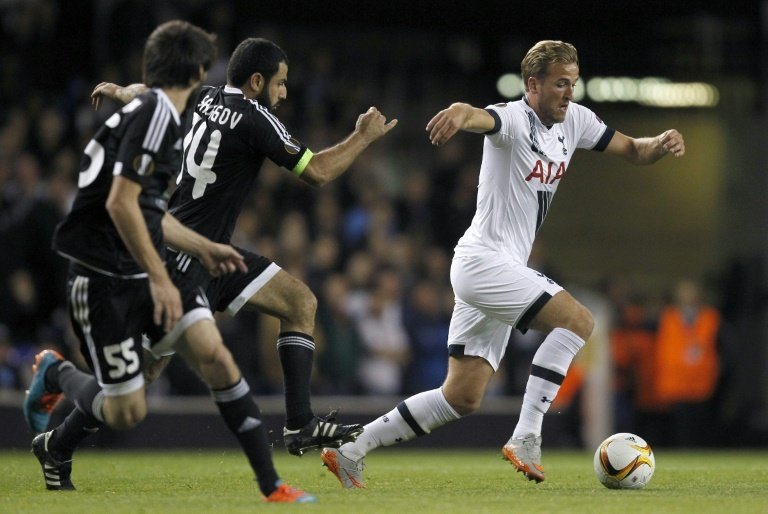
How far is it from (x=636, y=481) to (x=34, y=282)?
7.77 metres

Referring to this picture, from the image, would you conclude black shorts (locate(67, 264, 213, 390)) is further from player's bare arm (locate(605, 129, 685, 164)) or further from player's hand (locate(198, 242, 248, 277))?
player's bare arm (locate(605, 129, 685, 164))

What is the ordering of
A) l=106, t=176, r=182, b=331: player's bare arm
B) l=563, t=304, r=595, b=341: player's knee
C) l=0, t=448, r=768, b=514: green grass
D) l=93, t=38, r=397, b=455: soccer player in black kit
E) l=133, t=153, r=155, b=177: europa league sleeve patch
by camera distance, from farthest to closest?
l=563, t=304, r=595, b=341: player's knee < l=93, t=38, r=397, b=455: soccer player in black kit < l=0, t=448, r=768, b=514: green grass < l=133, t=153, r=155, b=177: europa league sleeve patch < l=106, t=176, r=182, b=331: player's bare arm

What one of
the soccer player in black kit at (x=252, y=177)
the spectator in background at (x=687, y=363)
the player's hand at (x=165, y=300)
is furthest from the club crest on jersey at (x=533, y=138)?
the spectator in background at (x=687, y=363)

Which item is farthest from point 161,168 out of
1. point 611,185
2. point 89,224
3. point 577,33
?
point 611,185

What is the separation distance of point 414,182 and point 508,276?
933cm

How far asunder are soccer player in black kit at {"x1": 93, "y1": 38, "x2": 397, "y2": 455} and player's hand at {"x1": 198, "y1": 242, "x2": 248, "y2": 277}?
769 mm

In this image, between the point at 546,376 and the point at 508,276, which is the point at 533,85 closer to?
the point at 508,276

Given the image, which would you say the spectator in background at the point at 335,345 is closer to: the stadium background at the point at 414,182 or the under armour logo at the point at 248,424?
the stadium background at the point at 414,182

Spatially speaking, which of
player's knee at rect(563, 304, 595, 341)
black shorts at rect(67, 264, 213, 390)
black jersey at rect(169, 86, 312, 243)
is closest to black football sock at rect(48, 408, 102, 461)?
black shorts at rect(67, 264, 213, 390)

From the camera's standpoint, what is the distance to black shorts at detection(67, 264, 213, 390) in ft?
21.6

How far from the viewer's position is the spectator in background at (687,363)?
50.8ft

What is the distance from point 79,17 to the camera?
16.8m

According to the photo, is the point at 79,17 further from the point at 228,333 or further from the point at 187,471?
the point at 187,471

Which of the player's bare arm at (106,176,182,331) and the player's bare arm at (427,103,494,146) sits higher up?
the player's bare arm at (427,103,494,146)
